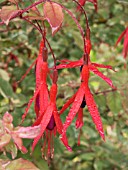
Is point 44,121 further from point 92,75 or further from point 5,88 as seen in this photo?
point 92,75

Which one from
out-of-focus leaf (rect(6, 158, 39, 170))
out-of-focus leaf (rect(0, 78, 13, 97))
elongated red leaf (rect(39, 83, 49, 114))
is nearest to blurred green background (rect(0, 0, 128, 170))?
out-of-focus leaf (rect(0, 78, 13, 97))

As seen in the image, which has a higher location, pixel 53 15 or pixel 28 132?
pixel 53 15

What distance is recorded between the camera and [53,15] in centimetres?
75

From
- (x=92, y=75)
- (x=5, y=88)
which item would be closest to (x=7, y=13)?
(x=5, y=88)

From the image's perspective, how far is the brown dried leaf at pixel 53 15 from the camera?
73 centimetres

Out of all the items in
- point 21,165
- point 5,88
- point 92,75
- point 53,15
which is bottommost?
point 92,75

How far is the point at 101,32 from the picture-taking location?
203 cm

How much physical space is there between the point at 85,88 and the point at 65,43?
1169mm

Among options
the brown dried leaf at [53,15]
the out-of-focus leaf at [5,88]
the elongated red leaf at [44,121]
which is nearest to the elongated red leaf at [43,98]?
the elongated red leaf at [44,121]

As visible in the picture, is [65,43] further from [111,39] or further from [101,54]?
[101,54]

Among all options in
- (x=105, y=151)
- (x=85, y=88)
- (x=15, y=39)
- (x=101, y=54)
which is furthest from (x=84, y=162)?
(x=85, y=88)

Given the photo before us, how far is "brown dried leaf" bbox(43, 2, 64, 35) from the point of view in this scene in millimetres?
731

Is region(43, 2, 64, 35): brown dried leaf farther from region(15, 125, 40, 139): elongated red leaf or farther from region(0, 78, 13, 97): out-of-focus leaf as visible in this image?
region(0, 78, 13, 97): out-of-focus leaf

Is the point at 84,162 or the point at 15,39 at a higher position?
the point at 15,39
